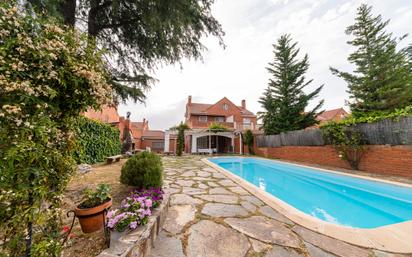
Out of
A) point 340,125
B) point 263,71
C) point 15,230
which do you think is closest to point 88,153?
point 15,230

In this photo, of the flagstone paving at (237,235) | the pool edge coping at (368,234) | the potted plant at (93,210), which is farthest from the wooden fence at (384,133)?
the potted plant at (93,210)

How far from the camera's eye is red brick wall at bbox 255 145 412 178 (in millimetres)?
6078

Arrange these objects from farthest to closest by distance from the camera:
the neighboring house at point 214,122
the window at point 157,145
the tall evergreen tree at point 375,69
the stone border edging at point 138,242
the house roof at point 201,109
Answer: the window at point 157,145 < the house roof at point 201,109 < the neighboring house at point 214,122 < the tall evergreen tree at point 375,69 < the stone border edging at point 138,242

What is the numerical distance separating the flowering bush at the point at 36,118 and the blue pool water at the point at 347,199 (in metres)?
4.76

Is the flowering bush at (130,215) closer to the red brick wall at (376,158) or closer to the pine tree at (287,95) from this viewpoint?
the red brick wall at (376,158)

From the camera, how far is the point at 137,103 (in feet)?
26.0

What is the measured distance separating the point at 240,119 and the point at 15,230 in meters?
27.7

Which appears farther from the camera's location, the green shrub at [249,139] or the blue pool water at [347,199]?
the green shrub at [249,139]

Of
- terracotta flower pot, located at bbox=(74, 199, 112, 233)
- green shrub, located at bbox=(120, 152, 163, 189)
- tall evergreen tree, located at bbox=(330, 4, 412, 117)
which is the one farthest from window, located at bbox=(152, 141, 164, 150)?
terracotta flower pot, located at bbox=(74, 199, 112, 233)

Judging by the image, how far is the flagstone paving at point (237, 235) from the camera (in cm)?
199

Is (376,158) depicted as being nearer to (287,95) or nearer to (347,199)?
(347,199)

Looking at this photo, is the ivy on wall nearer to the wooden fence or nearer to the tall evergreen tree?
the wooden fence

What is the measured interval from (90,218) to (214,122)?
18889 mm

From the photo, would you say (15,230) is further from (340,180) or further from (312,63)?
(312,63)
